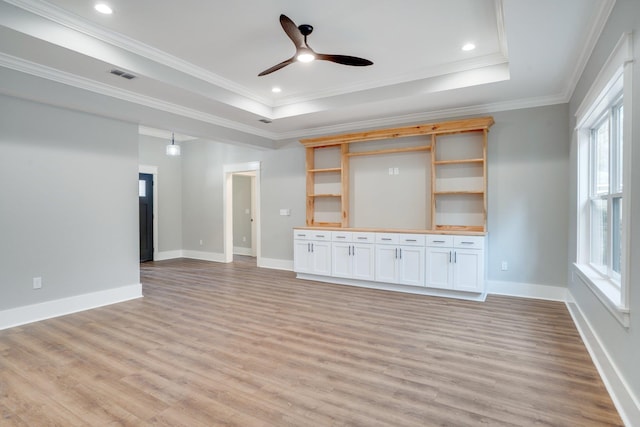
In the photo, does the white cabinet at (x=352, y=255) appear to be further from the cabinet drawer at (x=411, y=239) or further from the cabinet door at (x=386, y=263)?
the cabinet drawer at (x=411, y=239)

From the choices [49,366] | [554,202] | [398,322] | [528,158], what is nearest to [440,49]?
[528,158]

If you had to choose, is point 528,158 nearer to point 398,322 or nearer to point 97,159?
point 398,322

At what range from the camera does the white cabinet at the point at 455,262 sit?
14.8ft

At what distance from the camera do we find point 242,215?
9297 mm

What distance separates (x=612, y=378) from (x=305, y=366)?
2.06 metres

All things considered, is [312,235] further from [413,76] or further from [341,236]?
[413,76]

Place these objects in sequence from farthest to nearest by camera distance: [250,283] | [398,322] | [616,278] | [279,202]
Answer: [279,202], [250,283], [398,322], [616,278]

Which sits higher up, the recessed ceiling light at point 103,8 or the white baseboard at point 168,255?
the recessed ceiling light at point 103,8

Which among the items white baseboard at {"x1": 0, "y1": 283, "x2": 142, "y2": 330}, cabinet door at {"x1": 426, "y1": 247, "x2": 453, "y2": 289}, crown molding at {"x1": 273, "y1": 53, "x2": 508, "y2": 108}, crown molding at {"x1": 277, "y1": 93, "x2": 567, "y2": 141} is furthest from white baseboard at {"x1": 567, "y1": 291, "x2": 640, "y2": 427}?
white baseboard at {"x1": 0, "y1": 283, "x2": 142, "y2": 330}

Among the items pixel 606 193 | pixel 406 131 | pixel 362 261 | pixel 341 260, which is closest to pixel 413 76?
pixel 406 131

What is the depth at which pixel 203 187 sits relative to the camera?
825 centimetres

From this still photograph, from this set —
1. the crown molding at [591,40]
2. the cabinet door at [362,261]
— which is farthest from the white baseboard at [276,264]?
the crown molding at [591,40]

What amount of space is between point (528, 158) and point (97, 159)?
18.7 feet

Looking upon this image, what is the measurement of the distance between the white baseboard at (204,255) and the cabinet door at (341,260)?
3372 mm
